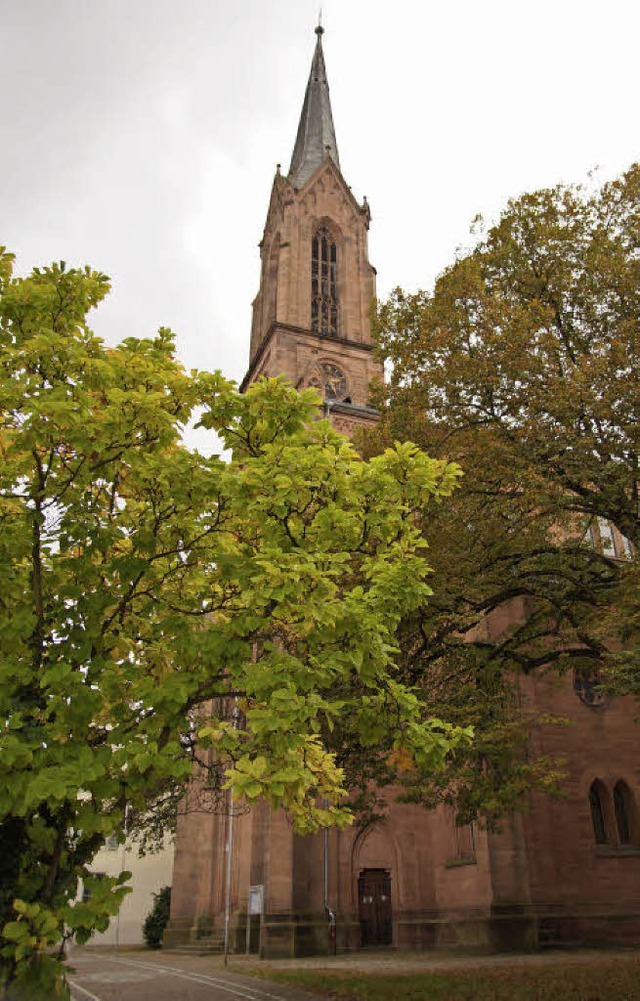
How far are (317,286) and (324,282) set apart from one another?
66 cm

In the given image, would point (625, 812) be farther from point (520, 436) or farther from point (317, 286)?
point (317, 286)

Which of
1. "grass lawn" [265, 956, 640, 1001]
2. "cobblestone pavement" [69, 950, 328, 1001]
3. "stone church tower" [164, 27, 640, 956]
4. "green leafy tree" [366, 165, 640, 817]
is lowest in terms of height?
"cobblestone pavement" [69, 950, 328, 1001]

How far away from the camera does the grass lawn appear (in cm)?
1105

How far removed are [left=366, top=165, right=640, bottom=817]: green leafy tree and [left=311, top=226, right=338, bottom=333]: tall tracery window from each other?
2637cm

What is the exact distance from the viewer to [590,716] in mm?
24188

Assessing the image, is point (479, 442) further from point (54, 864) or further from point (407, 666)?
point (54, 864)

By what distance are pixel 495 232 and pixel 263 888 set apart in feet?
60.8

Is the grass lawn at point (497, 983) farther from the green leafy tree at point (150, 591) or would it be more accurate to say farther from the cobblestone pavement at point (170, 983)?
the green leafy tree at point (150, 591)

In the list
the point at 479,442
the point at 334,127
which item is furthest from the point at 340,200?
the point at 479,442

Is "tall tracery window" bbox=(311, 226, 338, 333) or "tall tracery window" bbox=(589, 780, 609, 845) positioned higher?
"tall tracery window" bbox=(311, 226, 338, 333)

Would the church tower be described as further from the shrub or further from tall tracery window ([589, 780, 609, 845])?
the shrub

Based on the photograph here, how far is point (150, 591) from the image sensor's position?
7816 mm

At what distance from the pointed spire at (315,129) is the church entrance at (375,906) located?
121 ft

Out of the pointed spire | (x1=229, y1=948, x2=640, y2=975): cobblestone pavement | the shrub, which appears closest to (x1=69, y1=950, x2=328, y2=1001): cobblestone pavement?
(x1=229, y1=948, x2=640, y2=975): cobblestone pavement
